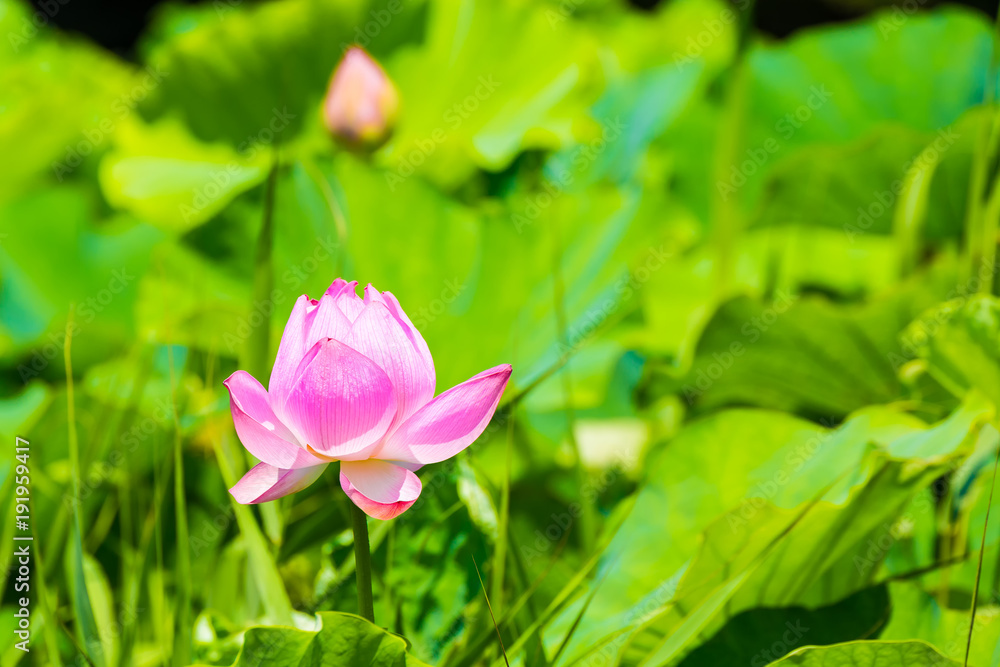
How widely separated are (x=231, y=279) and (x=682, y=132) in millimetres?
637

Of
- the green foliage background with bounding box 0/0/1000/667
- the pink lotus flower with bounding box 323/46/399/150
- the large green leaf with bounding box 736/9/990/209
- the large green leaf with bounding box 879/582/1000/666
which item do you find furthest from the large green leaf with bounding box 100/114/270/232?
the large green leaf with bounding box 879/582/1000/666

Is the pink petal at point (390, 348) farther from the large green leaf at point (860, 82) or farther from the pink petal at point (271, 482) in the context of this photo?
the large green leaf at point (860, 82)

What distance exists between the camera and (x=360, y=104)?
3.49 ft

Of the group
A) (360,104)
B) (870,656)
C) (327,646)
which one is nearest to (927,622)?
→ (870,656)

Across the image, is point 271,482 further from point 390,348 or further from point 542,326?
point 542,326

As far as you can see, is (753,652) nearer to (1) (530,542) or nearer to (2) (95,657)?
(1) (530,542)

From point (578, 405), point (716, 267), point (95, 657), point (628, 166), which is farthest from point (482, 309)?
point (95, 657)

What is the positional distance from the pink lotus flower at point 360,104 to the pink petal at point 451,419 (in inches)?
30.5

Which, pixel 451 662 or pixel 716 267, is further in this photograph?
pixel 716 267

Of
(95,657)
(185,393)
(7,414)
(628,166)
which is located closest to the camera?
(95,657)

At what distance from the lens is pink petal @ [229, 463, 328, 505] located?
0.31 m

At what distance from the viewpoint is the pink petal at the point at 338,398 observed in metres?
0.31

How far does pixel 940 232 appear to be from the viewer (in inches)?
38.9

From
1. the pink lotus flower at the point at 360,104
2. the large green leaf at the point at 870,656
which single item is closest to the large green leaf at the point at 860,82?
the pink lotus flower at the point at 360,104
